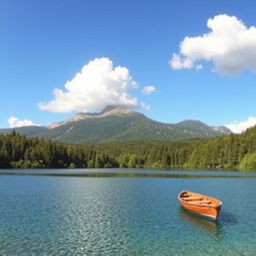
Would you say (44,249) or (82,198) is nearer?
(44,249)

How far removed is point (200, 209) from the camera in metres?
50.2

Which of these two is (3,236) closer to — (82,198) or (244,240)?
(244,240)

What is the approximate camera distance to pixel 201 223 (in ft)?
154

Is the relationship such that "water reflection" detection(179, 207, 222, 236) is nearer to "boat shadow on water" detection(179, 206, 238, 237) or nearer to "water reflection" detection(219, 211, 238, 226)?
"boat shadow on water" detection(179, 206, 238, 237)

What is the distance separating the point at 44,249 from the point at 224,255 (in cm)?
1512

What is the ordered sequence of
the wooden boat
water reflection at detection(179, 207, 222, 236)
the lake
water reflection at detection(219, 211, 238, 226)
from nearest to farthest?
the lake, water reflection at detection(179, 207, 222, 236), the wooden boat, water reflection at detection(219, 211, 238, 226)

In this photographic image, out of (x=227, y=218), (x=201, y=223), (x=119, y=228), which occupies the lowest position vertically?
(x=119, y=228)

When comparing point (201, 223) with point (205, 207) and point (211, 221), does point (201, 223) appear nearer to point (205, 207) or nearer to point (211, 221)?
point (211, 221)

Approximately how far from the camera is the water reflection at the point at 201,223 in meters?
43.2

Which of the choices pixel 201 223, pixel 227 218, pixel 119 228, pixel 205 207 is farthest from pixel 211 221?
pixel 119 228

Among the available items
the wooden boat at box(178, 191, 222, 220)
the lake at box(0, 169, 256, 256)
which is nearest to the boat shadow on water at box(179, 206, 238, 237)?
the lake at box(0, 169, 256, 256)

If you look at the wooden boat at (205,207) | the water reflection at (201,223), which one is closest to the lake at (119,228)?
the water reflection at (201,223)

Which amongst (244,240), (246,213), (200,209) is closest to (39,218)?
(200,209)

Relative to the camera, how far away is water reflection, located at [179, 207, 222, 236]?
1699 inches
